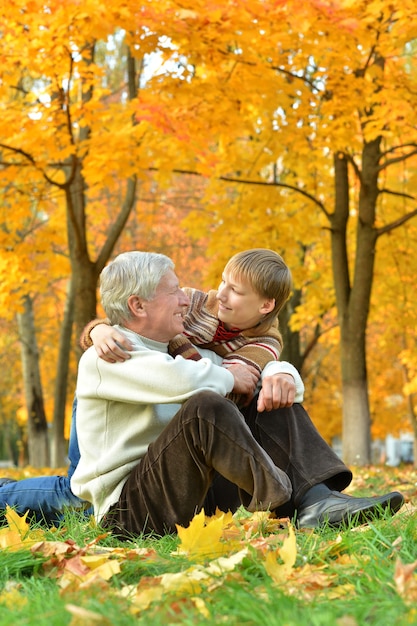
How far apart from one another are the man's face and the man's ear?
0.02 metres

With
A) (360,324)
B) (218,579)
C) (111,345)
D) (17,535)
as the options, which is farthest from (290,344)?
(218,579)

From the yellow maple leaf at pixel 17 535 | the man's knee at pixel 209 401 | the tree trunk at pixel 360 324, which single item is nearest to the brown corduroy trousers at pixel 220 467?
the man's knee at pixel 209 401

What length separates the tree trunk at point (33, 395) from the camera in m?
14.0

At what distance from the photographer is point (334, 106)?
8.44 m

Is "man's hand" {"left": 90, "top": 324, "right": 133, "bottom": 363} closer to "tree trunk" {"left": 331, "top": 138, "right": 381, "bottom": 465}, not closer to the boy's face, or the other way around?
the boy's face

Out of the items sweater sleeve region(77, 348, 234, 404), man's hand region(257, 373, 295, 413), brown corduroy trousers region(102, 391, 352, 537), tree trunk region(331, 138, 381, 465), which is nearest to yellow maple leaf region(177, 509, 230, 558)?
brown corduroy trousers region(102, 391, 352, 537)

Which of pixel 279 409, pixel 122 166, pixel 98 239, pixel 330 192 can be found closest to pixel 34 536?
pixel 279 409

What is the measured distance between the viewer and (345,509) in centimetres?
302

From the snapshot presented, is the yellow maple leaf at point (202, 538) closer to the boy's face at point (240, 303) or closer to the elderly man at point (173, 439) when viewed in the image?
the elderly man at point (173, 439)

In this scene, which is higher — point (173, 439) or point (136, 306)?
point (136, 306)

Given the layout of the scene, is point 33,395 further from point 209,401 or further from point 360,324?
point 209,401

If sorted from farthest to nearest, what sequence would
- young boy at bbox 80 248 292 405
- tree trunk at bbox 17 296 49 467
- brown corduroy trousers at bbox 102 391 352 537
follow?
tree trunk at bbox 17 296 49 467 → young boy at bbox 80 248 292 405 → brown corduroy trousers at bbox 102 391 352 537

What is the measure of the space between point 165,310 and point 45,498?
42.7 inches

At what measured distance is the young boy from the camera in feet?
11.8
